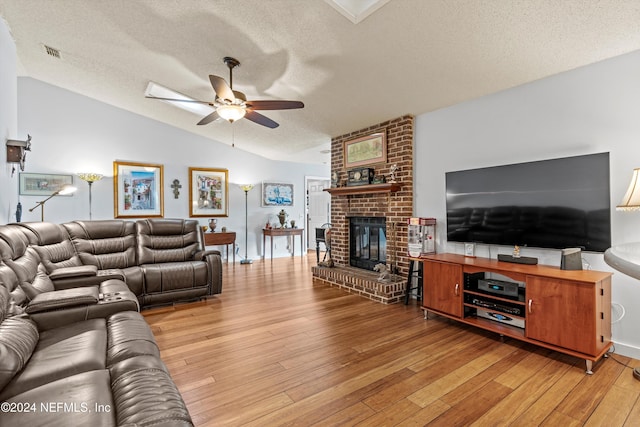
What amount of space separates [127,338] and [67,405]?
2.21ft

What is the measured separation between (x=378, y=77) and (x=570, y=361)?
288cm

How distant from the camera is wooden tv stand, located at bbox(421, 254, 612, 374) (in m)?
2.06

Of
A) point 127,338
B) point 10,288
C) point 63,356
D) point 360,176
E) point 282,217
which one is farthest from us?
point 282,217

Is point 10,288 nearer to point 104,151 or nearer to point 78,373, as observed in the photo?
point 78,373

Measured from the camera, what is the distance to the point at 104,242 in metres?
3.61

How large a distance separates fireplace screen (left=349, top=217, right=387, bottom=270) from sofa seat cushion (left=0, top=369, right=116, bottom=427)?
354 centimetres

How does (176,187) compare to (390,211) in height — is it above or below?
above

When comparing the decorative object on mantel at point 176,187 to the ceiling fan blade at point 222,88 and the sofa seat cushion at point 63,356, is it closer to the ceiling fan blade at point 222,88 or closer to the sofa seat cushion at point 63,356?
the ceiling fan blade at point 222,88

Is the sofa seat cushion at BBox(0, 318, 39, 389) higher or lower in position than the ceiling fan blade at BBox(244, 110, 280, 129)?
lower

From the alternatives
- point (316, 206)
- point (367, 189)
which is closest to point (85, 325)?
point (367, 189)

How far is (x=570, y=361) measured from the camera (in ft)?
7.24

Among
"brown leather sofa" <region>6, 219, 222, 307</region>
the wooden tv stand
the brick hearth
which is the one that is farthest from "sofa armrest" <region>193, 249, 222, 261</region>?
the wooden tv stand

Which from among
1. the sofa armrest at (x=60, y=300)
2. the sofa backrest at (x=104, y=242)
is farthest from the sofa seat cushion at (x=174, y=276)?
the sofa armrest at (x=60, y=300)

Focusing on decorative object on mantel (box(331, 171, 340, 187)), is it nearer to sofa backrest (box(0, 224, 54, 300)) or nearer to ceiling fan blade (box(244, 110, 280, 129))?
ceiling fan blade (box(244, 110, 280, 129))
